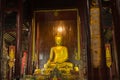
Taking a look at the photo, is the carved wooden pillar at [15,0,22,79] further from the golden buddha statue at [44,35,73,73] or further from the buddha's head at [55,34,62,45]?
the buddha's head at [55,34,62,45]

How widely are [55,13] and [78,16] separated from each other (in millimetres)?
1108

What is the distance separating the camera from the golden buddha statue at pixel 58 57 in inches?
388

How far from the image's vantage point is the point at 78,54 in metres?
9.94

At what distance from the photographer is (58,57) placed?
415 inches

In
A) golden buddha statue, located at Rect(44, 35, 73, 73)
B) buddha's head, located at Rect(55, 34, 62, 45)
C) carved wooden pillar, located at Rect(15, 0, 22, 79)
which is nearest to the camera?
carved wooden pillar, located at Rect(15, 0, 22, 79)

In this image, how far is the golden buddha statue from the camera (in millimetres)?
9852

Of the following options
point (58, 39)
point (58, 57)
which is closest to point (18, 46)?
point (58, 39)

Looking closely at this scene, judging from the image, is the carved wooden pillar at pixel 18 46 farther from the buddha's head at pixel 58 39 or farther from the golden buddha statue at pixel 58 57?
the buddha's head at pixel 58 39

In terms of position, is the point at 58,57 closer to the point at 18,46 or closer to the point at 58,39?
the point at 58,39

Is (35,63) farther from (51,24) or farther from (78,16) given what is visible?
(78,16)

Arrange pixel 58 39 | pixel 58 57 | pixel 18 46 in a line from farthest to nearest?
pixel 58 57 < pixel 58 39 < pixel 18 46

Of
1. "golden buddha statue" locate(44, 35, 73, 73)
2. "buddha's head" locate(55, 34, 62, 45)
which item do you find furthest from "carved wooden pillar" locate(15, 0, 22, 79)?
"buddha's head" locate(55, 34, 62, 45)

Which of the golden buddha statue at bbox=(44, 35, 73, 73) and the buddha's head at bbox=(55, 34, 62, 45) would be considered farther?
the buddha's head at bbox=(55, 34, 62, 45)

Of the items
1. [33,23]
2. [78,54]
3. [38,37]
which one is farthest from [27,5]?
[78,54]
